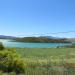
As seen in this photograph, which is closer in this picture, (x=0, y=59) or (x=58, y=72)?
(x=58, y=72)

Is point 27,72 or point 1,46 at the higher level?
point 1,46

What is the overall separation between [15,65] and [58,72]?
2.84 metres

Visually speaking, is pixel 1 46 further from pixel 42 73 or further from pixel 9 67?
pixel 42 73

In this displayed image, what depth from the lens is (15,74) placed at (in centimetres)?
1672

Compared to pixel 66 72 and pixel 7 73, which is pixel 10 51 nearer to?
pixel 7 73

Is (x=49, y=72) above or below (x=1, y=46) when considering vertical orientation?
below

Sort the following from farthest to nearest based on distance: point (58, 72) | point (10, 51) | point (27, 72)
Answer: point (10, 51) → point (27, 72) → point (58, 72)

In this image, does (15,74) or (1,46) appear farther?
(1,46)

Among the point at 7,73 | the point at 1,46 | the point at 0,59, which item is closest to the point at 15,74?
the point at 7,73

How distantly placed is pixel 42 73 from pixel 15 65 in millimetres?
1943

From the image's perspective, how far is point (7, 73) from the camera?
16.9 m

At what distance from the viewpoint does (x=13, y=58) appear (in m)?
17.8

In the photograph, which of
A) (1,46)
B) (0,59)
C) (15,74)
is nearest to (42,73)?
(15,74)

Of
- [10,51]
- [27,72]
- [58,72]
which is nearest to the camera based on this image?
[58,72]
